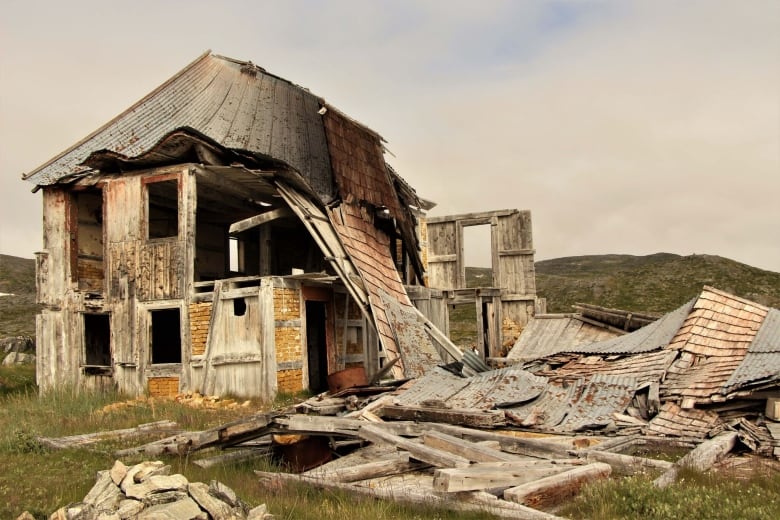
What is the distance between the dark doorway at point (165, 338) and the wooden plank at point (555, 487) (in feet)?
54.3

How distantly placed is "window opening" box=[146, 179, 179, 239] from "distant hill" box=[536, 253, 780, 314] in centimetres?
2413

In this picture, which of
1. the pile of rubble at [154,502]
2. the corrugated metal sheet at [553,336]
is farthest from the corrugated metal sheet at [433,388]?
the corrugated metal sheet at [553,336]

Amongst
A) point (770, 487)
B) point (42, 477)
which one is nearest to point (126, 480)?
point (42, 477)

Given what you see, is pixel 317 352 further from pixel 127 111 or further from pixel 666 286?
pixel 666 286

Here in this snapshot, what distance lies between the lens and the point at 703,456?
8008mm

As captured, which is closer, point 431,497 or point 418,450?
point 431,497

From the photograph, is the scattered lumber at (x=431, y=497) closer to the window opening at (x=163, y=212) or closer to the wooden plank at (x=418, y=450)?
the wooden plank at (x=418, y=450)

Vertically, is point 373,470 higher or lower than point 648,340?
lower

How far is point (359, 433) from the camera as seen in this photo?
8.84 m

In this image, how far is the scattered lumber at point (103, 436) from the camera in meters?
10.0

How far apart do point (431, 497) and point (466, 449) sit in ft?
4.68

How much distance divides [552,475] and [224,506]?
10.2 ft

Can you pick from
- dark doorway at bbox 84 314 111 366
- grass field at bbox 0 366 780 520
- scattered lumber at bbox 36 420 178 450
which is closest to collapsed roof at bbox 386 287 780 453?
grass field at bbox 0 366 780 520

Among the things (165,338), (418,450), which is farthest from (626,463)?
(165,338)
